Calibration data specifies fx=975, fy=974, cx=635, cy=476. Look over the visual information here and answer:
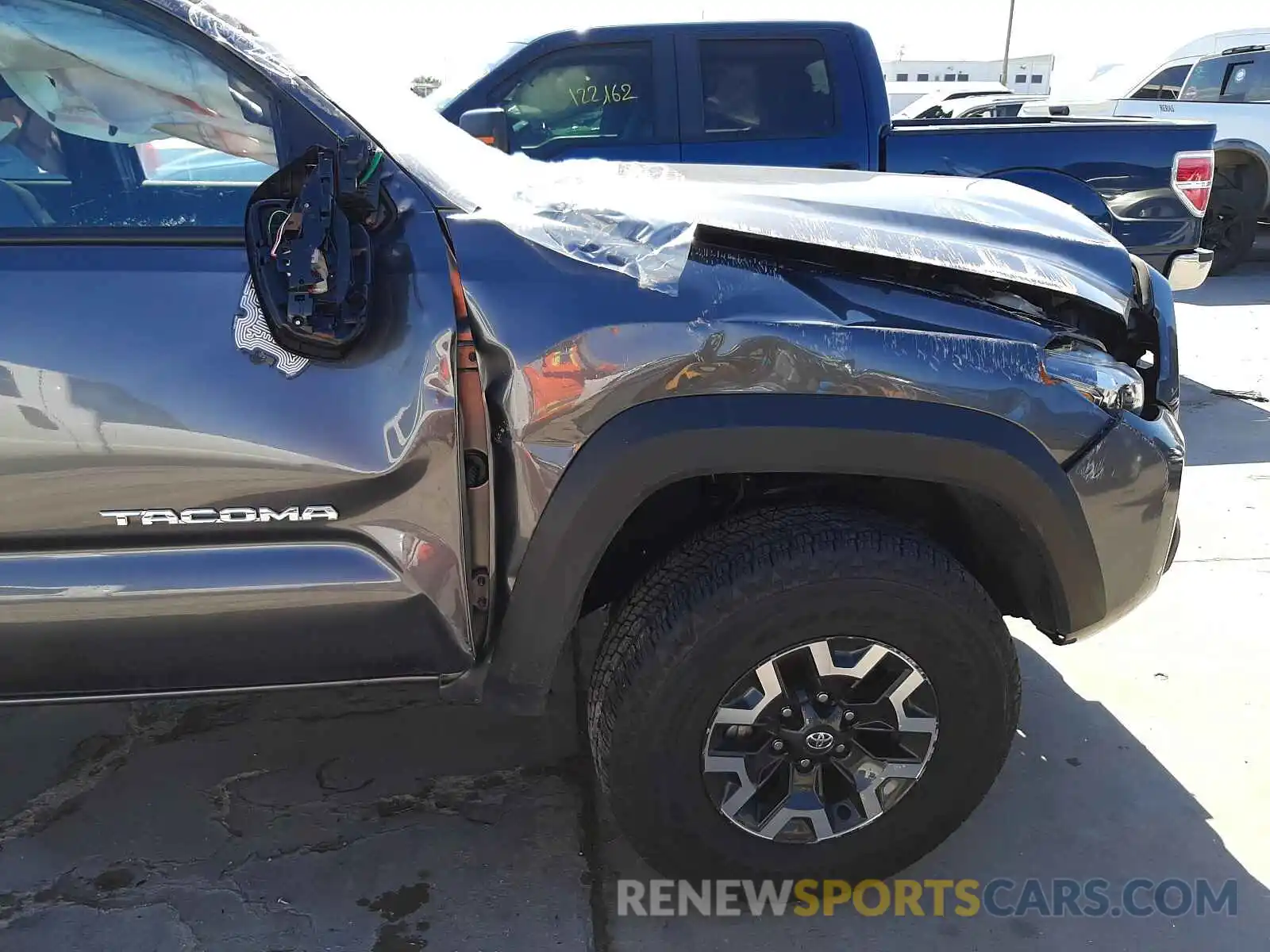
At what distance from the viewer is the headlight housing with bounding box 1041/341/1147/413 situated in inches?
76.5

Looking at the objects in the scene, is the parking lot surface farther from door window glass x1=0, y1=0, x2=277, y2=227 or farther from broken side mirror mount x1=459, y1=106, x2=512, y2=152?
broken side mirror mount x1=459, y1=106, x2=512, y2=152

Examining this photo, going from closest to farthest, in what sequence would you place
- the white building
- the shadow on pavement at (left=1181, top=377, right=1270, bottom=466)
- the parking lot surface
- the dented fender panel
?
the dented fender panel, the parking lot surface, the shadow on pavement at (left=1181, top=377, right=1270, bottom=466), the white building

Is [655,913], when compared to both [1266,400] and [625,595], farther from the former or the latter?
[1266,400]

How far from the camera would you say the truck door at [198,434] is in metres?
1.70

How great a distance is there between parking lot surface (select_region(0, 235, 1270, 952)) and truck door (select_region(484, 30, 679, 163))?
9.82 ft

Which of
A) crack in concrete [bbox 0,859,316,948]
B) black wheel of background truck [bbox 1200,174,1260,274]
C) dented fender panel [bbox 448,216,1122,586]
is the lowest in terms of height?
black wheel of background truck [bbox 1200,174,1260,274]

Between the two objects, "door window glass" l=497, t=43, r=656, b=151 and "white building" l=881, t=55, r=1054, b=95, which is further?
"white building" l=881, t=55, r=1054, b=95

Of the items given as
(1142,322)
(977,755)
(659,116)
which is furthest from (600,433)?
(659,116)

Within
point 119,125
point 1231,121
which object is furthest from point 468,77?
point 1231,121

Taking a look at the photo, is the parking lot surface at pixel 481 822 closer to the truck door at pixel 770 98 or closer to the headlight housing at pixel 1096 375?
the headlight housing at pixel 1096 375

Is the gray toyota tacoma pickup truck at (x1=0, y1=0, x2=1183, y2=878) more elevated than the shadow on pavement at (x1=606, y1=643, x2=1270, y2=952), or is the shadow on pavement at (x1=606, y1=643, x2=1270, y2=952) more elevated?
the gray toyota tacoma pickup truck at (x1=0, y1=0, x2=1183, y2=878)

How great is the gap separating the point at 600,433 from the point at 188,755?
1745 millimetres

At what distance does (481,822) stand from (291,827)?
1.57ft

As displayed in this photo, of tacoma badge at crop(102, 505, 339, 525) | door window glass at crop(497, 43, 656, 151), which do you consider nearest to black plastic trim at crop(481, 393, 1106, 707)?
tacoma badge at crop(102, 505, 339, 525)
